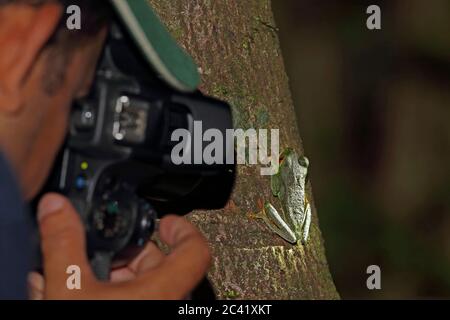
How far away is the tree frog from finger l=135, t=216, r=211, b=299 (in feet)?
0.88

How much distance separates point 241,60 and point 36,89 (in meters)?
0.61

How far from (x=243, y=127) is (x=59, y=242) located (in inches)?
19.8

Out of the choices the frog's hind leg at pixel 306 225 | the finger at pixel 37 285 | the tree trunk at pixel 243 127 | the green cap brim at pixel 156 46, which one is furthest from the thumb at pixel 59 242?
the frog's hind leg at pixel 306 225

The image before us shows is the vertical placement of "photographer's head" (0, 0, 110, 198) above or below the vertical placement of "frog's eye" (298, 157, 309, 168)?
above

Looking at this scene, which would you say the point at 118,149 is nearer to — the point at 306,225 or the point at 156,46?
the point at 156,46

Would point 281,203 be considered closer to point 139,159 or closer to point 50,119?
point 139,159

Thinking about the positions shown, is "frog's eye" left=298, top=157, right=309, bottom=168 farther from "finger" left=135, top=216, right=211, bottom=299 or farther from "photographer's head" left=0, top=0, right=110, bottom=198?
"photographer's head" left=0, top=0, right=110, bottom=198

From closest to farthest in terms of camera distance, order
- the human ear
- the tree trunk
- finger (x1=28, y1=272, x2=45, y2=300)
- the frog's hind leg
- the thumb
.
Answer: the human ear < the thumb < finger (x1=28, y1=272, x2=45, y2=300) < the tree trunk < the frog's hind leg

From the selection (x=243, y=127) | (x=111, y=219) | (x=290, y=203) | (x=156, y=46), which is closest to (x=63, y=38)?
(x=156, y=46)

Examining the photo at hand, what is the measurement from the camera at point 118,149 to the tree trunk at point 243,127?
24 centimetres

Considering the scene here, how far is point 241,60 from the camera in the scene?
66.7 inches

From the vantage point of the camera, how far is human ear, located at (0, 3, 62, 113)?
109cm

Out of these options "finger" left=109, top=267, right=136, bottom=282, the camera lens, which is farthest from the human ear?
"finger" left=109, top=267, right=136, bottom=282

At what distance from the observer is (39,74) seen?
1.13 m
